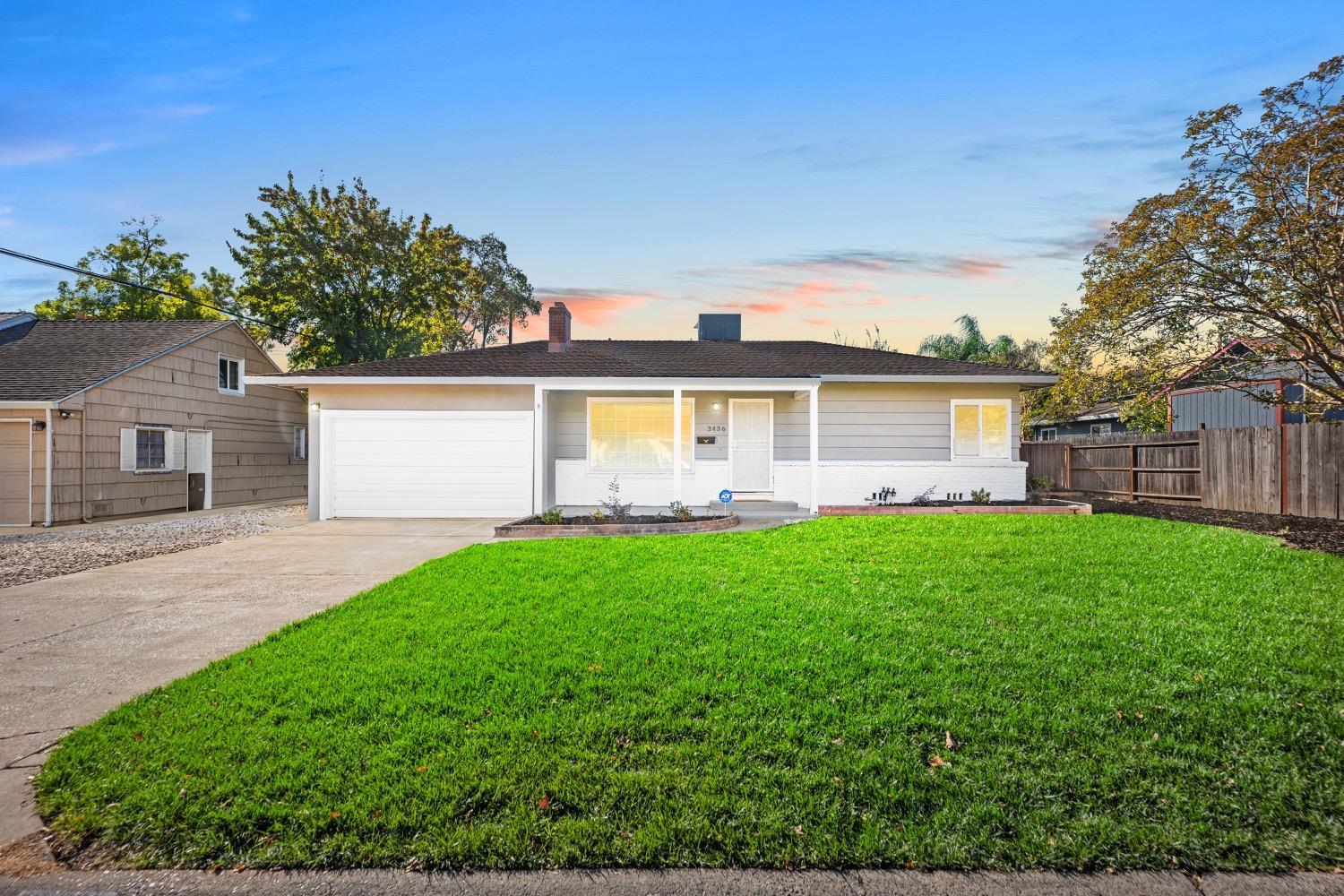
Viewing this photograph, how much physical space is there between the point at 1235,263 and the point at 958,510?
17.9 feet

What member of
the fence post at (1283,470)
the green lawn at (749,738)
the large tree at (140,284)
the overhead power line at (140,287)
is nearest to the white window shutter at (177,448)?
the overhead power line at (140,287)

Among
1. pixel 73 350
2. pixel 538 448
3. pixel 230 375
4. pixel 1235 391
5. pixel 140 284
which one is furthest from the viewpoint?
pixel 140 284

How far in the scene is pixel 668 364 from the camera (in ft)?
45.8

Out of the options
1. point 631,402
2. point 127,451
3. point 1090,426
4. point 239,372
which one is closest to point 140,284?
point 239,372

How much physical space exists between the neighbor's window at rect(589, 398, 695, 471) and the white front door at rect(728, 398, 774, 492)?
0.94 metres

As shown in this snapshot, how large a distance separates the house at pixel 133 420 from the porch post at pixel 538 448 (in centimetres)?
982

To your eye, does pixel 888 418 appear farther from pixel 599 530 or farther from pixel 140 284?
pixel 140 284

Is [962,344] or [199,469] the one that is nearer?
[199,469]

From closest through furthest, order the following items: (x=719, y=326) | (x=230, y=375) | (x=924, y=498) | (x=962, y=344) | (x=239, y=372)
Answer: (x=924, y=498)
(x=719, y=326)
(x=230, y=375)
(x=239, y=372)
(x=962, y=344)

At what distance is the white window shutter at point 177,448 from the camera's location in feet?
53.5

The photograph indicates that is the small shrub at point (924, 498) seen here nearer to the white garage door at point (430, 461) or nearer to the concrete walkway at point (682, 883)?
the white garage door at point (430, 461)

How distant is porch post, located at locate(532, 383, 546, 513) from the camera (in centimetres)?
1252

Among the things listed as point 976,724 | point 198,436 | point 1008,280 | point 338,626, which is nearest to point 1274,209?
point 1008,280

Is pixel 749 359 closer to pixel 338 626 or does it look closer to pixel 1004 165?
pixel 1004 165
